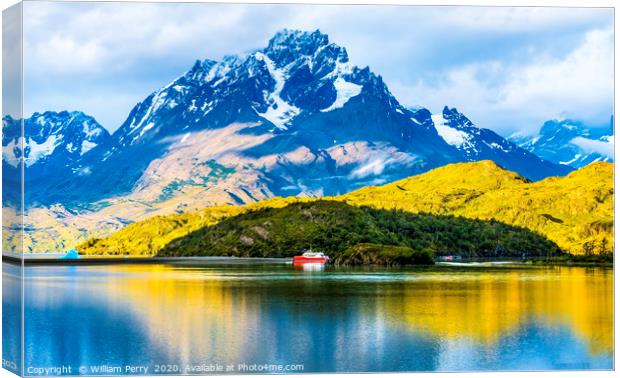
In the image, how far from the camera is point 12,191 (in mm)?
35312

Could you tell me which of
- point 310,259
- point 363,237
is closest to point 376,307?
point 310,259

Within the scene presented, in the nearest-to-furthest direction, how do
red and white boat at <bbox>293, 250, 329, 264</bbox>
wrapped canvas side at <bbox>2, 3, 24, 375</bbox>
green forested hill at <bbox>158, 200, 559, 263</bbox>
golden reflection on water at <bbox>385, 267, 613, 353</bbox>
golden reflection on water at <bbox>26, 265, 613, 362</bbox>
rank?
wrapped canvas side at <bbox>2, 3, 24, 375</bbox> < golden reflection on water at <bbox>26, 265, 613, 362</bbox> < golden reflection on water at <bbox>385, 267, 613, 353</bbox> < red and white boat at <bbox>293, 250, 329, 264</bbox> < green forested hill at <bbox>158, 200, 559, 263</bbox>

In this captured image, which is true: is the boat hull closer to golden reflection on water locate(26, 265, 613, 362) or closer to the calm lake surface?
golden reflection on water locate(26, 265, 613, 362)

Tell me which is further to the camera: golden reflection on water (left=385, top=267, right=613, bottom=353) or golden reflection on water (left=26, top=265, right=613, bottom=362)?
golden reflection on water (left=385, top=267, right=613, bottom=353)

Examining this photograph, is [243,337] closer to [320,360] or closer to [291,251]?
[320,360]

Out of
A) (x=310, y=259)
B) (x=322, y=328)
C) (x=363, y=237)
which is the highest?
(x=363, y=237)

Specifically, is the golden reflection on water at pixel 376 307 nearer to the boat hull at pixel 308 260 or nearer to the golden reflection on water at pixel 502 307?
the golden reflection on water at pixel 502 307

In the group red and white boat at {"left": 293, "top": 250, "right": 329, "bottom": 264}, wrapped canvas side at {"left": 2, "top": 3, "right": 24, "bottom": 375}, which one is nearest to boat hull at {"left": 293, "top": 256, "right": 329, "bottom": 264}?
red and white boat at {"left": 293, "top": 250, "right": 329, "bottom": 264}

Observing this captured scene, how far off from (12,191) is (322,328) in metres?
18.5

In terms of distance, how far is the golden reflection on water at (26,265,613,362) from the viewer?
44.7 meters

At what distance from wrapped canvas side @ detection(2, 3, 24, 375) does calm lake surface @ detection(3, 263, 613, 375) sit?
21.9 inches

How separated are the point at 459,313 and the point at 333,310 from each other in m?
7.38

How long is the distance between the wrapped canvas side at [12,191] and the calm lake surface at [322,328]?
56 cm

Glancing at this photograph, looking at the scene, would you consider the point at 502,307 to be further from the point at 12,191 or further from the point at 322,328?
the point at 12,191
